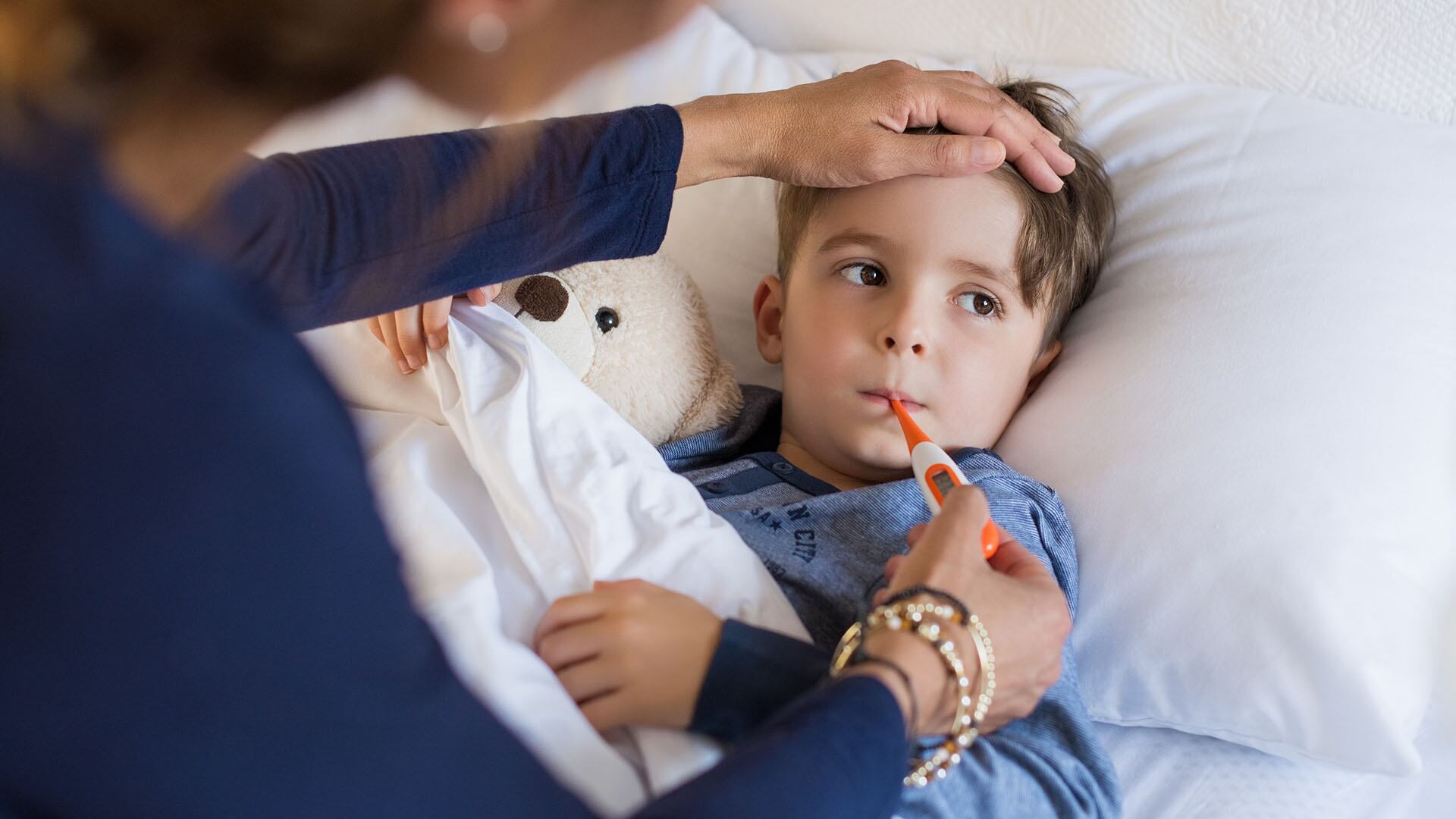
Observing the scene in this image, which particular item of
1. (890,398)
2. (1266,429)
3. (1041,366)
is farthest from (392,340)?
(1266,429)

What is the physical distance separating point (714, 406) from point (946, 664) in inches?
22.3

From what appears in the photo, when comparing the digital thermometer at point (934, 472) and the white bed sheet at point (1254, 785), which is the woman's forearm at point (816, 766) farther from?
the white bed sheet at point (1254, 785)

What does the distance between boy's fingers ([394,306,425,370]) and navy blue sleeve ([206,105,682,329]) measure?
8cm

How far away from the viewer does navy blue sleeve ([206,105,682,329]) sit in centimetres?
87

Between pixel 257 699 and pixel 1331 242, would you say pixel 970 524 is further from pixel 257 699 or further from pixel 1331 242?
pixel 1331 242

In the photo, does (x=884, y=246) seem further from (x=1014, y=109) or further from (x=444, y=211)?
(x=444, y=211)

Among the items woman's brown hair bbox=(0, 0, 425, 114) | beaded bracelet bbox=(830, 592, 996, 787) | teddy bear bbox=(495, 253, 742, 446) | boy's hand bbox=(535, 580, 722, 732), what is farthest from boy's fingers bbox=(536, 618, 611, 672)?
woman's brown hair bbox=(0, 0, 425, 114)

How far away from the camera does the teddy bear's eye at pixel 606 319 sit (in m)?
1.19

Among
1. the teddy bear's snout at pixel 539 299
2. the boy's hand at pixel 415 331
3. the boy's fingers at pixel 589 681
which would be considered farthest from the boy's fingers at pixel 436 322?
the boy's fingers at pixel 589 681

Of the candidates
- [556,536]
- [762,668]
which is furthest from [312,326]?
[762,668]

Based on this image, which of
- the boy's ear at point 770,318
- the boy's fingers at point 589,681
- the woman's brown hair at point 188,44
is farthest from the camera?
the boy's ear at point 770,318

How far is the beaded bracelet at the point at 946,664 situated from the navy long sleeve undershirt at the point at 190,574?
165mm

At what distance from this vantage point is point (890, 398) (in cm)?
112

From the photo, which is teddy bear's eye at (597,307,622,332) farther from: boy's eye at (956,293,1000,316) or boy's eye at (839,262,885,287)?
boy's eye at (956,293,1000,316)
